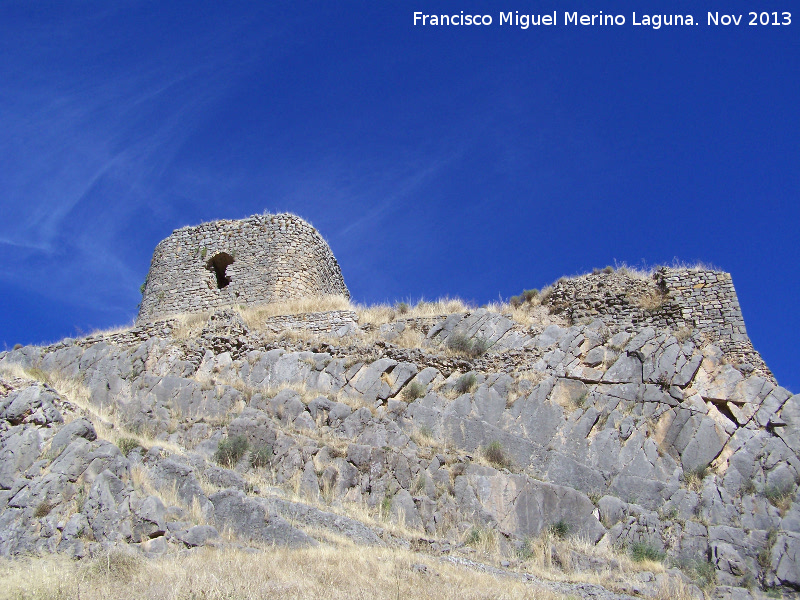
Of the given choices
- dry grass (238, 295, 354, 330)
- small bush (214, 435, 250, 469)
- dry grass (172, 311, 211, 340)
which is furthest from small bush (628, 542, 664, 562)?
dry grass (172, 311, 211, 340)

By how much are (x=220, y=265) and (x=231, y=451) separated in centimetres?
1179

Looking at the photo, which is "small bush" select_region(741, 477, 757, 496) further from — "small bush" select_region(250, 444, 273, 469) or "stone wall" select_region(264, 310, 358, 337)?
"stone wall" select_region(264, 310, 358, 337)

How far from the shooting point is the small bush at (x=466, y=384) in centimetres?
1648

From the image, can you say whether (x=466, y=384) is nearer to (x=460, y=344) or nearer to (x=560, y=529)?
(x=460, y=344)

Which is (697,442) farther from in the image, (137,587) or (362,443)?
(137,587)

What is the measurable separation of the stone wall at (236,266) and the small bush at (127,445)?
10116mm

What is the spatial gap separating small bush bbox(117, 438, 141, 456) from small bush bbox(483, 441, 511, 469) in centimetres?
713

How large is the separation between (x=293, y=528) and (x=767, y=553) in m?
8.65

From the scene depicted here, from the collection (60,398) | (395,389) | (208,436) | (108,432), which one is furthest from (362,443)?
(60,398)

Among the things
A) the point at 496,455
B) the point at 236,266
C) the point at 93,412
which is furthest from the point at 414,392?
the point at 236,266

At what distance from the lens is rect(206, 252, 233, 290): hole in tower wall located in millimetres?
23812

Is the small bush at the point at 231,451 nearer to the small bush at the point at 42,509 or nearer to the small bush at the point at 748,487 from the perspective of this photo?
the small bush at the point at 42,509

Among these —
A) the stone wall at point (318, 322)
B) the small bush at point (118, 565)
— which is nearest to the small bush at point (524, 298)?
the stone wall at point (318, 322)

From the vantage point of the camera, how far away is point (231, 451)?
13.6 meters
